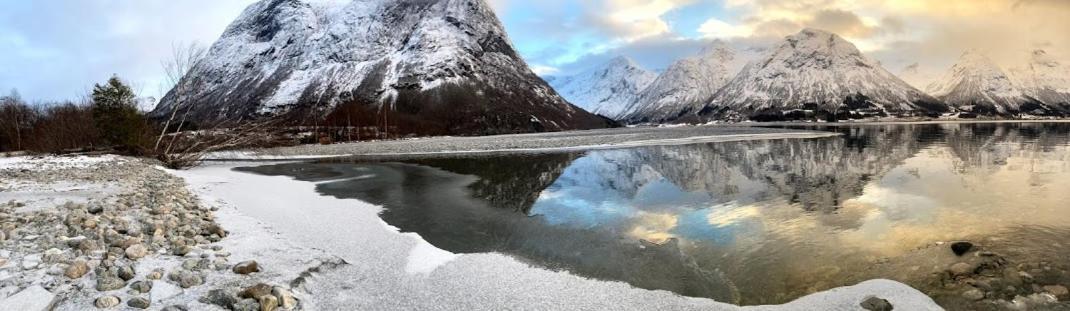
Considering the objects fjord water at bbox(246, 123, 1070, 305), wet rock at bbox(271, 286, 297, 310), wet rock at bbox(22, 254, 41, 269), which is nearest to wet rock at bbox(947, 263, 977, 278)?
fjord water at bbox(246, 123, 1070, 305)

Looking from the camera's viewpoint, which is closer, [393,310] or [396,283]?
[393,310]

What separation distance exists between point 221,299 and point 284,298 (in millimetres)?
837

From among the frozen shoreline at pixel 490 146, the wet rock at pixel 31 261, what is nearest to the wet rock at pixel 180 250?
the wet rock at pixel 31 261

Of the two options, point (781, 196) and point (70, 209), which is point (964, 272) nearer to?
point (781, 196)

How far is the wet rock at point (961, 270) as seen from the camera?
10570 millimetres

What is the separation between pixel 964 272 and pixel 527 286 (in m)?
8.40

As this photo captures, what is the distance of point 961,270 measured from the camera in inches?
427

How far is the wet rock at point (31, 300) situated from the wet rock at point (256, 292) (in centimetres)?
221

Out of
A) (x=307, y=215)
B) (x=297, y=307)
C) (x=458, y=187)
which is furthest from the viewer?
(x=458, y=187)

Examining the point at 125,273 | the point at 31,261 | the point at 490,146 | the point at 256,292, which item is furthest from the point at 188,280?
the point at 490,146

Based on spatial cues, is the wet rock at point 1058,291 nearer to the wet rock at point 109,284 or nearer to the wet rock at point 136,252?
the wet rock at point 109,284

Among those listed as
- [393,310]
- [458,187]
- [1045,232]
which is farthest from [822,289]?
[458,187]

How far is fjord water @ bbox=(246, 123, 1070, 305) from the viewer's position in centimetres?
1127

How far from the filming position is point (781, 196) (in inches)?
858
